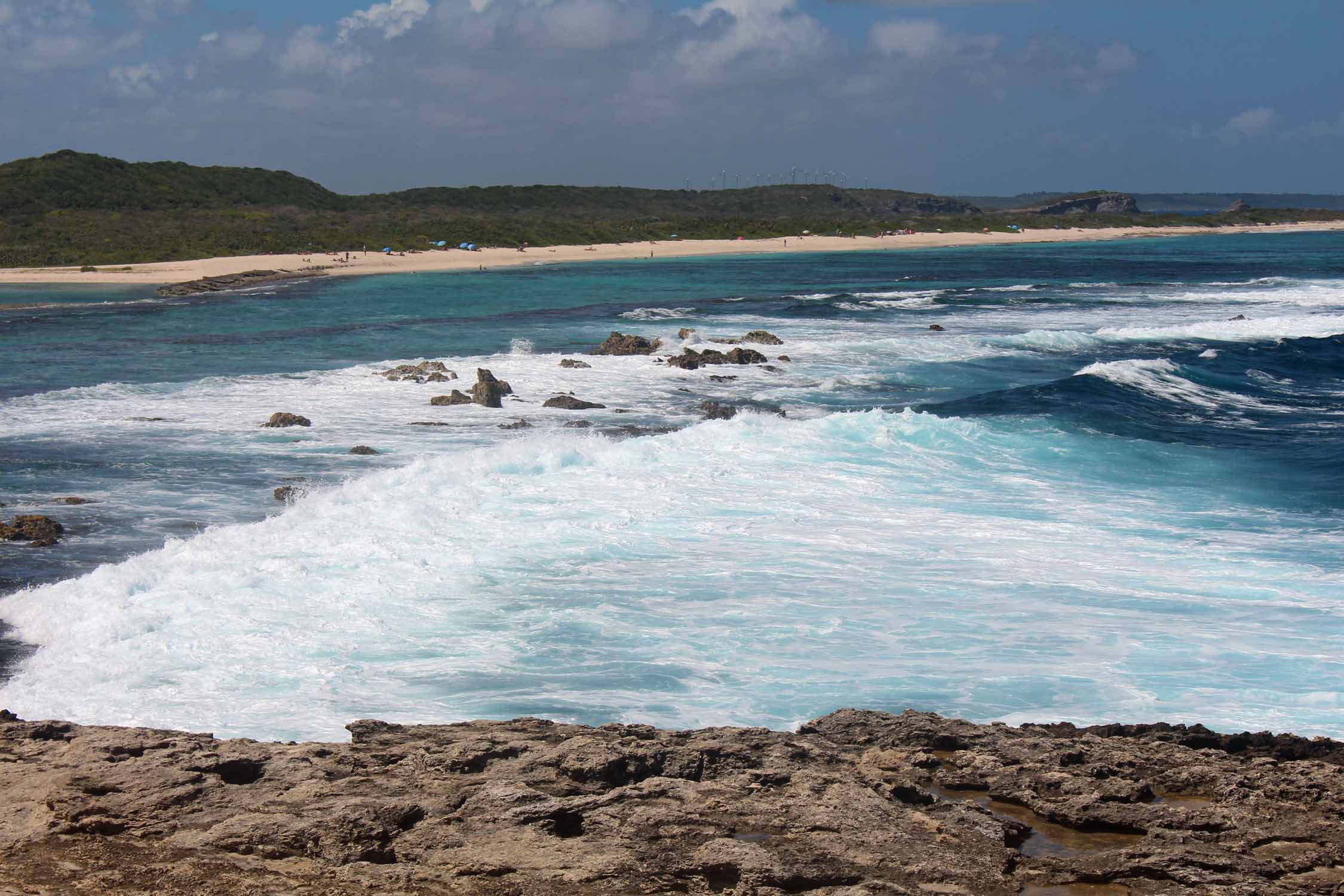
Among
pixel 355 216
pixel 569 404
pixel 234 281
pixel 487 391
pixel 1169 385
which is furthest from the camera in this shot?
pixel 355 216

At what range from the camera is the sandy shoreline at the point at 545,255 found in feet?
196

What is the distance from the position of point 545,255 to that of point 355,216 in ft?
89.5

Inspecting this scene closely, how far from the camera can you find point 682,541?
13.1 metres

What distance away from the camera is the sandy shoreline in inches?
2347

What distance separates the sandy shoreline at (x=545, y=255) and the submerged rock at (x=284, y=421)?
129 feet

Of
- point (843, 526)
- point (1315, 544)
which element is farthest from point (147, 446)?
point (1315, 544)

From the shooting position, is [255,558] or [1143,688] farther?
[255,558]

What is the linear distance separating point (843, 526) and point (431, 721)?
681cm

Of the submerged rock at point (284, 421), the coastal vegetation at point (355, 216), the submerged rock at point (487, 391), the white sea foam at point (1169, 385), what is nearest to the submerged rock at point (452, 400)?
the submerged rock at point (487, 391)

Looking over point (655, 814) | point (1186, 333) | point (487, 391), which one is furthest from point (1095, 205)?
point (655, 814)

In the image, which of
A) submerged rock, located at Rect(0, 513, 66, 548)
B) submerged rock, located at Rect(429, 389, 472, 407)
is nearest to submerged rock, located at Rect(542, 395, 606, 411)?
submerged rock, located at Rect(429, 389, 472, 407)

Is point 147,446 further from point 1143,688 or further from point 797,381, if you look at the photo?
point 1143,688

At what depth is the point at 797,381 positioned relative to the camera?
25641 millimetres

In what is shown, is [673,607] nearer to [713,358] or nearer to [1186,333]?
[713,358]
